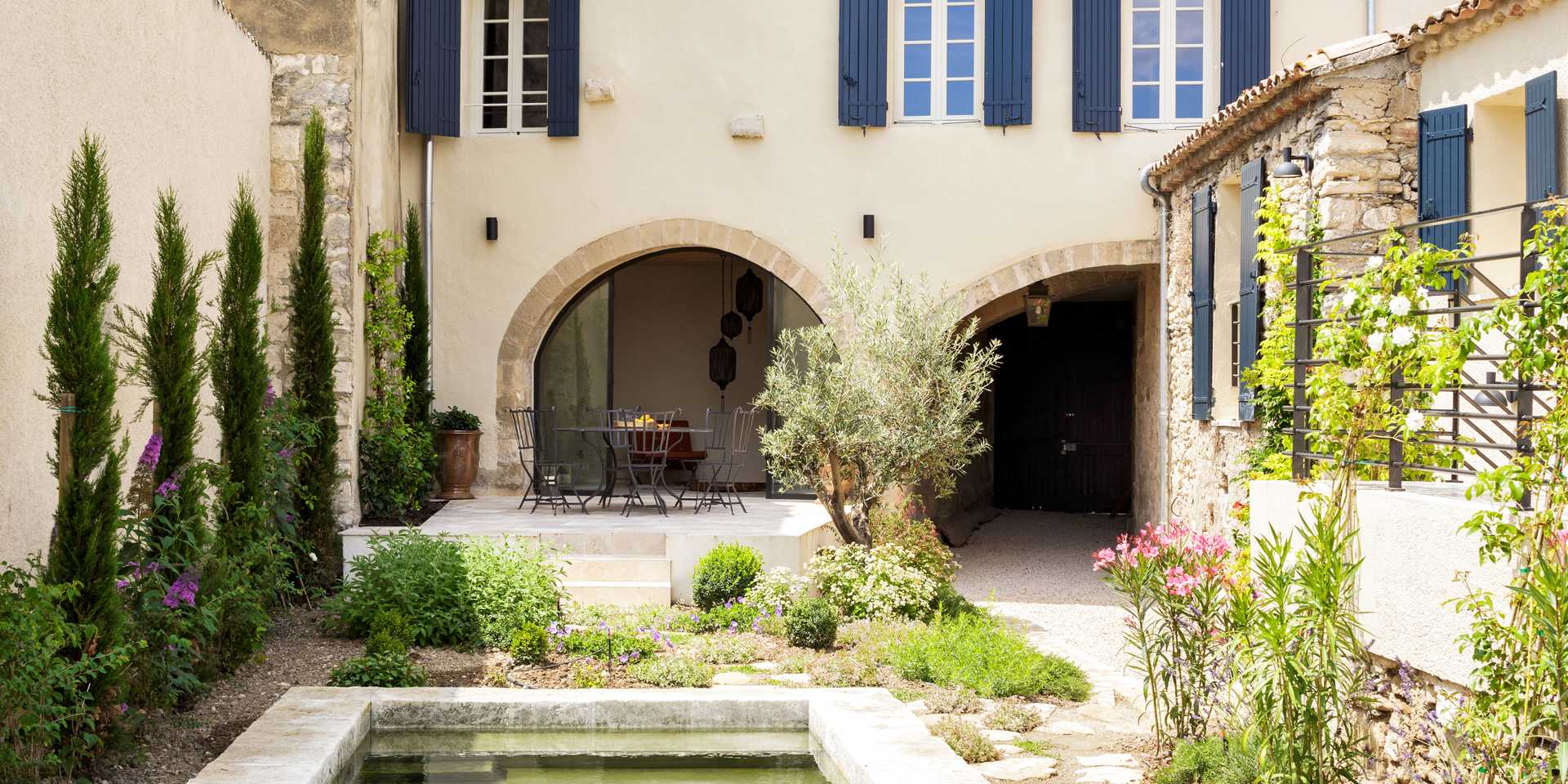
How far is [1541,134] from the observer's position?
6363 millimetres

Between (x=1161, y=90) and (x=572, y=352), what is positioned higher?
(x=1161, y=90)

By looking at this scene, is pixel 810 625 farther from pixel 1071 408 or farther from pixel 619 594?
pixel 1071 408

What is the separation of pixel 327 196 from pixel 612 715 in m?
4.66

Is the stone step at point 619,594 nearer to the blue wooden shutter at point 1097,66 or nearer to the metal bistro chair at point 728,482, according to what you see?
the metal bistro chair at point 728,482

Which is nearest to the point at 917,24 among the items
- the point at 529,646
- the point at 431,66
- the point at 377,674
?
the point at 431,66

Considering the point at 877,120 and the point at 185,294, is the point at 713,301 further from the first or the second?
the point at 185,294

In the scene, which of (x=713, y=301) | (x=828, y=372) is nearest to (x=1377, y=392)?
(x=828, y=372)

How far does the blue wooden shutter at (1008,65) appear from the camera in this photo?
35.5 feet

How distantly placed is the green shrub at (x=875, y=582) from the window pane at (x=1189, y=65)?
5064 millimetres

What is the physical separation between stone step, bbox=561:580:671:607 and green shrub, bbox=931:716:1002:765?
3.19 meters

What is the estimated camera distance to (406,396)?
9.81 m

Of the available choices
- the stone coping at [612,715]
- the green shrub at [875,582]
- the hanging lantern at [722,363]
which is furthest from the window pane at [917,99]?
the stone coping at [612,715]

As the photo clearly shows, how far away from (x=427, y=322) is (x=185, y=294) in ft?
19.0

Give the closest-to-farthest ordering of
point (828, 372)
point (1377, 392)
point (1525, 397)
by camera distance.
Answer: point (1525, 397)
point (1377, 392)
point (828, 372)
